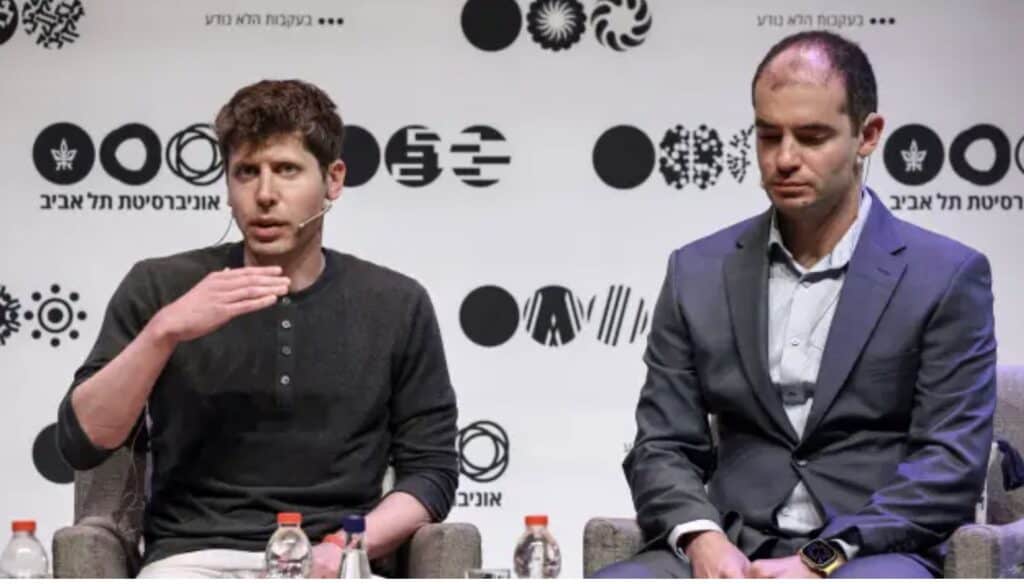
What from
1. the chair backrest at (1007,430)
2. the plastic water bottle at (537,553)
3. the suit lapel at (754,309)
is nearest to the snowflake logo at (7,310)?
the suit lapel at (754,309)

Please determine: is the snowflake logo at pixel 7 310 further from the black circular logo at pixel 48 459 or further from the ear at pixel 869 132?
the ear at pixel 869 132

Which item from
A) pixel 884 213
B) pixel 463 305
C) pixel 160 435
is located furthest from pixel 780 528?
pixel 463 305

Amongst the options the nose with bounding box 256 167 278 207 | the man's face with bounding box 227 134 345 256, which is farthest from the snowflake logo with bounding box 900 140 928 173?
the nose with bounding box 256 167 278 207

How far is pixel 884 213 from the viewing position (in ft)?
12.3

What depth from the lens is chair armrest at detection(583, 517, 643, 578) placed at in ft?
12.0

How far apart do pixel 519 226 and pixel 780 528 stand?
6.94 ft

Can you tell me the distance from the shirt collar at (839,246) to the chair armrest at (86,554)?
1503 mm

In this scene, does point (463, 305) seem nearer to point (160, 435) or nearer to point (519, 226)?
point (519, 226)

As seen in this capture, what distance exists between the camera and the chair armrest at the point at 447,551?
12.1ft

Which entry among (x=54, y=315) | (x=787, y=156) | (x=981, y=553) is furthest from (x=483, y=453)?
(x=981, y=553)

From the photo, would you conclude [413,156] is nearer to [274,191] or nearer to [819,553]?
[274,191]

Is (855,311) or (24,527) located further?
(855,311)

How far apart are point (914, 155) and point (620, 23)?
1.01m

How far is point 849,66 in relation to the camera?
11.8 feet
